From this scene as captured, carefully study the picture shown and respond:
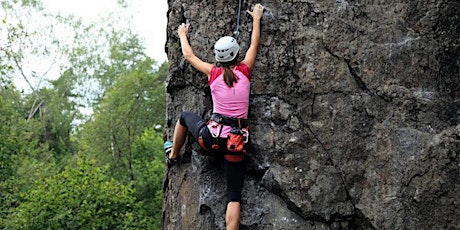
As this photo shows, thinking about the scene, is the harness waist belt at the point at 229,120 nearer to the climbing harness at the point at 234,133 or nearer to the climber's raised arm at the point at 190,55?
the climbing harness at the point at 234,133

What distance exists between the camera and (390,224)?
6.52m

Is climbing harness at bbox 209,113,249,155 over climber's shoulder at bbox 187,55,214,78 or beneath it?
beneath

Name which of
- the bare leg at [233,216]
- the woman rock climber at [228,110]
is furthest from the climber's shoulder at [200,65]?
the bare leg at [233,216]

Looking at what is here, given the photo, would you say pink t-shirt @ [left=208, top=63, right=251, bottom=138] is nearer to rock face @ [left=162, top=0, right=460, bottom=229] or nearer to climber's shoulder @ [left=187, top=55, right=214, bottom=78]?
climber's shoulder @ [left=187, top=55, right=214, bottom=78]

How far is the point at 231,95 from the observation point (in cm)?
652

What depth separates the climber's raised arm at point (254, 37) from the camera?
21.9 feet

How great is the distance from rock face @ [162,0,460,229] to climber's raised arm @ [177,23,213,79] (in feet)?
0.65

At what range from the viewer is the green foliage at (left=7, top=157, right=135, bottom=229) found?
17.0 m

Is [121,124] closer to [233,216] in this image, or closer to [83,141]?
[83,141]

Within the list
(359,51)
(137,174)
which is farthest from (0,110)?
(359,51)

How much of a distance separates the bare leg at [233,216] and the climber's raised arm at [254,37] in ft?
4.26

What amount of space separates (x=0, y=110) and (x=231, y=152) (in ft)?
52.5

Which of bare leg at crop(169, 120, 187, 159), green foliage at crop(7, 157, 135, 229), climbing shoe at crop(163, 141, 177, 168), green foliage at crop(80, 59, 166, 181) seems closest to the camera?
bare leg at crop(169, 120, 187, 159)

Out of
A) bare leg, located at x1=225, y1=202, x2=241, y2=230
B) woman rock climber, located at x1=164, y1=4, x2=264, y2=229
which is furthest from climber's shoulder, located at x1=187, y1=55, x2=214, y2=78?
bare leg, located at x1=225, y1=202, x2=241, y2=230
